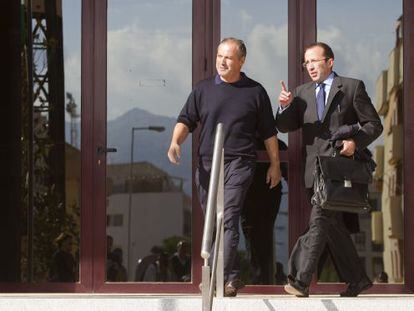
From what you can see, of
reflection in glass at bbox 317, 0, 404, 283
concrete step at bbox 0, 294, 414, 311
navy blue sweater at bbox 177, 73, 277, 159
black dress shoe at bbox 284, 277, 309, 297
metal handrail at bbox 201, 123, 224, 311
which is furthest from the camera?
reflection in glass at bbox 317, 0, 404, 283

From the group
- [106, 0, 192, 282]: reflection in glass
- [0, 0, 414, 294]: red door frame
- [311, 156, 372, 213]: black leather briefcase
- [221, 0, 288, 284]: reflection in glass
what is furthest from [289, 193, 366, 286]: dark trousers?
[106, 0, 192, 282]: reflection in glass

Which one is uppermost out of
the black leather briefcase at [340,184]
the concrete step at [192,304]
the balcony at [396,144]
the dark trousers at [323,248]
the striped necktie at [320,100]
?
the striped necktie at [320,100]

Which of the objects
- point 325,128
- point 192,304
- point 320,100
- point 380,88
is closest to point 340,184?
point 325,128

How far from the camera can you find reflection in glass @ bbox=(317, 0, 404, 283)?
336 inches

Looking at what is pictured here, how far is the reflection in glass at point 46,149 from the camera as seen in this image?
862 centimetres

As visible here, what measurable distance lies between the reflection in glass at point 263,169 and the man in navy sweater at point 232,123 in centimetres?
57

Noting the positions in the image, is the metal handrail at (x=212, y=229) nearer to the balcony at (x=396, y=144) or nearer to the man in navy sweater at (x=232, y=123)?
the man in navy sweater at (x=232, y=123)

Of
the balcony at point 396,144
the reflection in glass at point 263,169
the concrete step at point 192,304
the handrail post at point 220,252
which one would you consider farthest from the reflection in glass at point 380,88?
the handrail post at point 220,252

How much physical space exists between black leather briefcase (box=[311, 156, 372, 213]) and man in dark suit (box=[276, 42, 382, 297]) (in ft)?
0.29

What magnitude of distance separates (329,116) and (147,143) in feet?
4.88

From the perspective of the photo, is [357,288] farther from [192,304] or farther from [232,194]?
[192,304]

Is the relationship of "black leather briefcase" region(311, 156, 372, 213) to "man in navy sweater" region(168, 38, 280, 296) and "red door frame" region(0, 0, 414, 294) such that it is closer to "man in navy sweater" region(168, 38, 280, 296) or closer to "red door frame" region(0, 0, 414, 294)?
"man in navy sweater" region(168, 38, 280, 296)

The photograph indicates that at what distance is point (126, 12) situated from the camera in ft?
28.5

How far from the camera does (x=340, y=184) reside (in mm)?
7555
